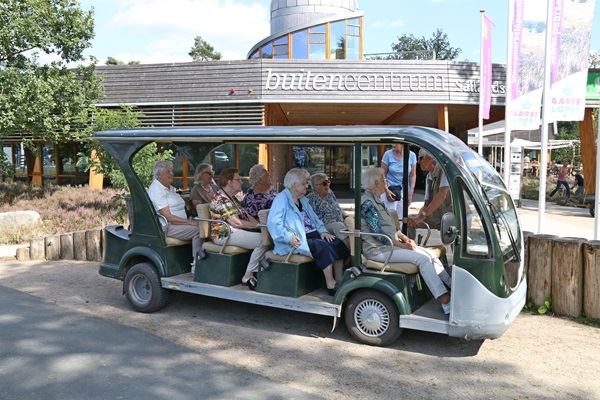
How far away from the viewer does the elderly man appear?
661cm

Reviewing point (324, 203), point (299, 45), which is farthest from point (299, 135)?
point (299, 45)

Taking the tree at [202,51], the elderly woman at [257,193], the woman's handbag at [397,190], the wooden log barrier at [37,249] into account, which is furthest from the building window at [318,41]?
the tree at [202,51]

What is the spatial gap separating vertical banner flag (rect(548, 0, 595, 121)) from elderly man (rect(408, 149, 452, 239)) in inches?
178

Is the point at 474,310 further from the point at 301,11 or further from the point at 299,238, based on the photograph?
the point at 301,11

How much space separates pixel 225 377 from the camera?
4.50 metres

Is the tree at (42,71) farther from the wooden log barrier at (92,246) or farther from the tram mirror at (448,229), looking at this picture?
the tram mirror at (448,229)

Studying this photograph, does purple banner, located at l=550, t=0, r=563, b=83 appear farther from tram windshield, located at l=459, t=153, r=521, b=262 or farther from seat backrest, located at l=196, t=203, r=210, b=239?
seat backrest, located at l=196, t=203, r=210, b=239

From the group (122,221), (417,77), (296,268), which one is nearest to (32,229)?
(122,221)

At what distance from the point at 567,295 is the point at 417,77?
12.4 m

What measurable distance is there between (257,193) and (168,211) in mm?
1059

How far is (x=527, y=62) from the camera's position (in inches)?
430

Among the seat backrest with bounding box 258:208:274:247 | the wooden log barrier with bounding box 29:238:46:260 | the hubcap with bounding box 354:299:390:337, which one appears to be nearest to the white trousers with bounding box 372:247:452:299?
the hubcap with bounding box 354:299:390:337

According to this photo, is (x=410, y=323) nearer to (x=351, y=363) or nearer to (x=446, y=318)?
(x=446, y=318)

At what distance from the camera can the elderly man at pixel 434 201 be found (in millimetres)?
6613
